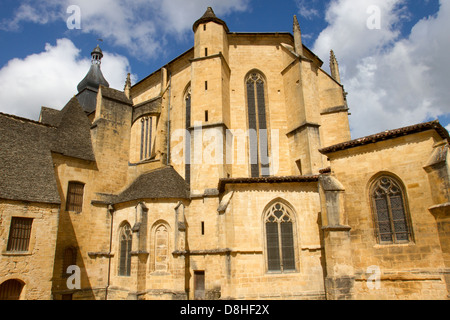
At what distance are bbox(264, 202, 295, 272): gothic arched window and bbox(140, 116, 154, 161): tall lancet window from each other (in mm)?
11039

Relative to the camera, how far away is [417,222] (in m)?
9.85

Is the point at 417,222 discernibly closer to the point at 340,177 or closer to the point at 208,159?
the point at 340,177

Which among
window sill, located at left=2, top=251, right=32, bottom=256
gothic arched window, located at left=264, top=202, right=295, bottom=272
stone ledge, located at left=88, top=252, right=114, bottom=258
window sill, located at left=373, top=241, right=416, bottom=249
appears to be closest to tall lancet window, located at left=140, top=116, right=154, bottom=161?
stone ledge, located at left=88, top=252, right=114, bottom=258

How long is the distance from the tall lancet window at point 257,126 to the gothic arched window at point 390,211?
7335 mm

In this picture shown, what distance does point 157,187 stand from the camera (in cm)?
1606

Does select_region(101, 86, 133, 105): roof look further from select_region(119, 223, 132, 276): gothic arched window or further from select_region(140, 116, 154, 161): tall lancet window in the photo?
select_region(119, 223, 132, 276): gothic arched window

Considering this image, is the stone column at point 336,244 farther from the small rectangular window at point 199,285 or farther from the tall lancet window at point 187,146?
the tall lancet window at point 187,146

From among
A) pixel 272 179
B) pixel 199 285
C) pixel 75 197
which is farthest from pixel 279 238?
pixel 75 197

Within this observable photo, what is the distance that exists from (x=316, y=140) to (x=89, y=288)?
47.1 feet

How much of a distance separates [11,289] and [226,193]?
9345 millimetres

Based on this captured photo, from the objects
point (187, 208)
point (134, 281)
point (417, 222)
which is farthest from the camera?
point (187, 208)

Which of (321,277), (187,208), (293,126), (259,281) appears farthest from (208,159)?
(321,277)

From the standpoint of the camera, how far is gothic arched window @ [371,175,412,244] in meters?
10.3

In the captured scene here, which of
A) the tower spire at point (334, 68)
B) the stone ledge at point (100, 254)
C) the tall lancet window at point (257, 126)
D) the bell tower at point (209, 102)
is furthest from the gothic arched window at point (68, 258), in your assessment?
the tower spire at point (334, 68)
